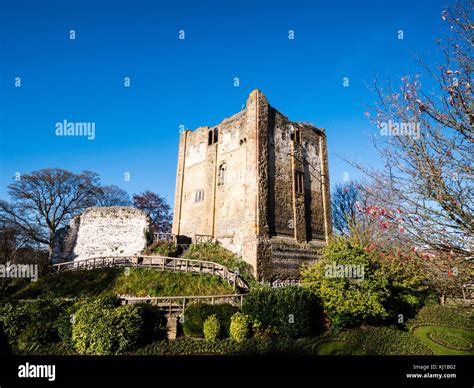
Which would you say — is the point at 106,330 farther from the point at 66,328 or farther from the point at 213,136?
the point at 213,136

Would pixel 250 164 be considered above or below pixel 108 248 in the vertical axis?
above

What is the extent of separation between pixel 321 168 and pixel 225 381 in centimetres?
2055

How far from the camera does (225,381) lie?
7801 millimetres

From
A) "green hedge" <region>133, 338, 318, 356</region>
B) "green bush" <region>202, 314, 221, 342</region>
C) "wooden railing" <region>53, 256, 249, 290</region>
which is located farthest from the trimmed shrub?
"wooden railing" <region>53, 256, 249, 290</region>

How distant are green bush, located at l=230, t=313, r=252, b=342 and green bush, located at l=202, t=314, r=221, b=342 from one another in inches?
21.5

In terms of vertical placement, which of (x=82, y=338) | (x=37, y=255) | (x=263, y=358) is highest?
(x=37, y=255)

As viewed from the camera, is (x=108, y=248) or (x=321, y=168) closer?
Result: (x=108, y=248)

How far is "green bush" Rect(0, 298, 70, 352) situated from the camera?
428 inches

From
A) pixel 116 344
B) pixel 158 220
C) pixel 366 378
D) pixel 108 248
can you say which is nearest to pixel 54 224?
pixel 108 248

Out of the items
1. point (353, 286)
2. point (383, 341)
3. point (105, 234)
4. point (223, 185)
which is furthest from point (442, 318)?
point (105, 234)

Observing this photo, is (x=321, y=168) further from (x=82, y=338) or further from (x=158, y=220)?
(x=158, y=220)

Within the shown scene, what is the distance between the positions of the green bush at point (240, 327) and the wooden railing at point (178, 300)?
1.41m

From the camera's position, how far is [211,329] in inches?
435

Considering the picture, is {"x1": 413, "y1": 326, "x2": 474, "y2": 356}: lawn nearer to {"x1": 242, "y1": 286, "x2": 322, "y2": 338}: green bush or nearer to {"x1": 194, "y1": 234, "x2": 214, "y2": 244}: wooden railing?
{"x1": 242, "y1": 286, "x2": 322, "y2": 338}: green bush
